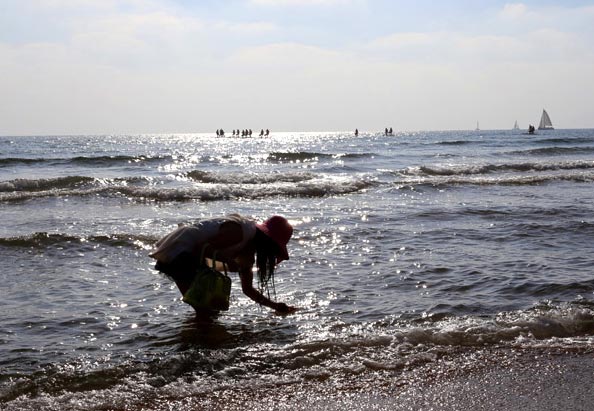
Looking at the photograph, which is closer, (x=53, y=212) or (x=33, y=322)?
(x=33, y=322)

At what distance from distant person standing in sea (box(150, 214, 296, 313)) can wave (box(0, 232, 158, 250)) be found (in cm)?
400

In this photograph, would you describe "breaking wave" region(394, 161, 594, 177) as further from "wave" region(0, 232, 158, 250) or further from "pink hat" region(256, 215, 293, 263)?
"pink hat" region(256, 215, 293, 263)

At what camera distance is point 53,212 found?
43.1 ft

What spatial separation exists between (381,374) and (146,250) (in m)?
5.44

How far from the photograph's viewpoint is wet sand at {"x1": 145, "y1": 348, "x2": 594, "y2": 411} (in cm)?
351

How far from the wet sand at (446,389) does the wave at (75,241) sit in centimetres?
553

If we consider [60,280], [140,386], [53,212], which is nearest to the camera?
[140,386]

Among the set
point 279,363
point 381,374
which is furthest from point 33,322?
point 381,374

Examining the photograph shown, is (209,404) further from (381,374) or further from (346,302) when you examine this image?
(346,302)

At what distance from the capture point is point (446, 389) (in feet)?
12.2

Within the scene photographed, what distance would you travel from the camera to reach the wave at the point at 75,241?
902 centimetres

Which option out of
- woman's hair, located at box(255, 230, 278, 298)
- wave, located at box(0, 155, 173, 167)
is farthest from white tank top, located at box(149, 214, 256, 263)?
wave, located at box(0, 155, 173, 167)

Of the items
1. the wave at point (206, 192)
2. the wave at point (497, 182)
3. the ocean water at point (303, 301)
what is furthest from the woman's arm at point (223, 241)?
the wave at point (497, 182)

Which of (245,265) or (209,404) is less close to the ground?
(245,265)
